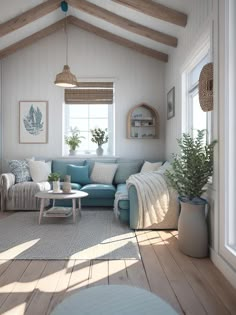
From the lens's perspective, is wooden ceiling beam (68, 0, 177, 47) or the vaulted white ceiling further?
wooden ceiling beam (68, 0, 177, 47)

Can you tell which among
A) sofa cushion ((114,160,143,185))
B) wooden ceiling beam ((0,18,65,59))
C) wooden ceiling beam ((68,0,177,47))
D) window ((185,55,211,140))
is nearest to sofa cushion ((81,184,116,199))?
sofa cushion ((114,160,143,185))

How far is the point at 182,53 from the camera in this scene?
12.4ft

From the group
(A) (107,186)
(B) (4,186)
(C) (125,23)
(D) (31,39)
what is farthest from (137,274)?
(D) (31,39)

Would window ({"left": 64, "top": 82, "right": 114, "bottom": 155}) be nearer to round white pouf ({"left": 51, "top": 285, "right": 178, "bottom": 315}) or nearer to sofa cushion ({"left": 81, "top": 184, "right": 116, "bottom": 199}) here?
sofa cushion ({"left": 81, "top": 184, "right": 116, "bottom": 199})

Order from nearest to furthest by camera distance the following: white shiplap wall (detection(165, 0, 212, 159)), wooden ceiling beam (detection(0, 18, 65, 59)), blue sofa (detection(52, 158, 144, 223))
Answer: white shiplap wall (detection(165, 0, 212, 159))
blue sofa (detection(52, 158, 144, 223))
wooden ceiling beam (detection(0, 18, 65, 59))

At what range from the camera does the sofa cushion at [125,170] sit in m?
4.75

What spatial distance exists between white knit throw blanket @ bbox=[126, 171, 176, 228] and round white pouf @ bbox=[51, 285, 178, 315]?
194 centimetres

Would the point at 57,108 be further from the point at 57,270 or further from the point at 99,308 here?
the point at 99,308

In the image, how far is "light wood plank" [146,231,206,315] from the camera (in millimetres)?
1669

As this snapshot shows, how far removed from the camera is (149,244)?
9.24 ft


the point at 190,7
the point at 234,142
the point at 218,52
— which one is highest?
the point at 190,7

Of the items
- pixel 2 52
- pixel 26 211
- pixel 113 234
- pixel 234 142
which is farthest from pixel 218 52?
pixel 2 52

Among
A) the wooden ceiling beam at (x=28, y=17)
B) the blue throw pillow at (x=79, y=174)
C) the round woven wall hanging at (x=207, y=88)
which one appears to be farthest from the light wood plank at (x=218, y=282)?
the wooden ceiling beam at (x=28, y=17)

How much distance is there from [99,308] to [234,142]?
165 cm
